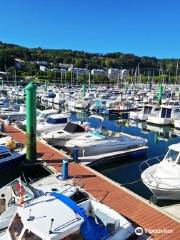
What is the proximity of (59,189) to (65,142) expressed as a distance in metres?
11.1

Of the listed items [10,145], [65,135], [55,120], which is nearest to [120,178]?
[65,135]

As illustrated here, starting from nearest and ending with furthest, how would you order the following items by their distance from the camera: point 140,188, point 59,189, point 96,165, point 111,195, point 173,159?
point 59,189
point 111,195
point 173,159
point 140,188
point 96,165

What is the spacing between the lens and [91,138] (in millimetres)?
22984

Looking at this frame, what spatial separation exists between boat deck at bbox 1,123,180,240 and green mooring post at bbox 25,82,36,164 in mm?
1033

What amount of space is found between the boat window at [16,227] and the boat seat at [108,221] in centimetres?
274

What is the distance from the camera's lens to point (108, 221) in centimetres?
1064

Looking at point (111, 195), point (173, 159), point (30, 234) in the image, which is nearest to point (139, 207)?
point (111, 195)

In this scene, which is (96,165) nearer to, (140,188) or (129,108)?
(140,188)

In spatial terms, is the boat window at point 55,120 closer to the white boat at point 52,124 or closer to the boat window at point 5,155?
the white boat at point 52,124

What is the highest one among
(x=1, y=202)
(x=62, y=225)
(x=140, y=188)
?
(x=62, y=225)

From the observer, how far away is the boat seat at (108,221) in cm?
1030

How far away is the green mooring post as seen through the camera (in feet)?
60.7

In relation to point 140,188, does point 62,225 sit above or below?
above

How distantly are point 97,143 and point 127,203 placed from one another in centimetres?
908
